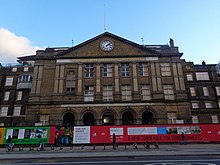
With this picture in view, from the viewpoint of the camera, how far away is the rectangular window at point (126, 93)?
33719mm

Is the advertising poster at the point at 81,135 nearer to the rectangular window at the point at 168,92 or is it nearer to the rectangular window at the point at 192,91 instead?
the rectangular window at the point at 168,92

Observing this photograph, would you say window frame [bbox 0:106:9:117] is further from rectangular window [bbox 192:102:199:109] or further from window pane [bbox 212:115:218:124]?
window pane [bbox 212:115:218:124]

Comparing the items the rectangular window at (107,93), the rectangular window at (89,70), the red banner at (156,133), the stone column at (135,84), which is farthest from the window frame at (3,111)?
the stone column at (135,84)

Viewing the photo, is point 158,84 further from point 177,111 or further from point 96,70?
point 96,70

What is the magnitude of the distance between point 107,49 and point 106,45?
0.95 metres

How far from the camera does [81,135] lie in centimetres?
2530

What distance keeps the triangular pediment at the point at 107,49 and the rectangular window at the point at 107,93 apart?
22.0 feet

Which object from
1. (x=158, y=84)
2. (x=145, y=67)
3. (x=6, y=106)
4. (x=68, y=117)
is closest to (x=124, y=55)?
(x=145, y=67)

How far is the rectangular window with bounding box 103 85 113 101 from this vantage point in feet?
111

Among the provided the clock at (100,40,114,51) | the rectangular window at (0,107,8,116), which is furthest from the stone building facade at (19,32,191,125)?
the rectangular window at (0,107,8,116)

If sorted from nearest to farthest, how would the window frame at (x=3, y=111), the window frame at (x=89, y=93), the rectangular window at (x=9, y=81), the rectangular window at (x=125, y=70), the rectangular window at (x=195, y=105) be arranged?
the window frame at (x=89, y=93)
the rectangular window at (x=125, y=70)
the window frame at (x=3, y=111)
the rectangular window at (x=195, y=105)
the rectangular window at (x=9, y=81)

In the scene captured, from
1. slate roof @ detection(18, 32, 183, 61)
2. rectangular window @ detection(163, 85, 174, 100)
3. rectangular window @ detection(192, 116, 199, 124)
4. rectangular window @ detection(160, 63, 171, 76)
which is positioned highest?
slate roof @ detection(18, 32, 183, 61)

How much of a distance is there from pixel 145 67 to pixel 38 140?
23.1 metres

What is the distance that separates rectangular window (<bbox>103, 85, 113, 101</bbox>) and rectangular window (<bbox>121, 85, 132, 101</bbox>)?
88.7 inches
